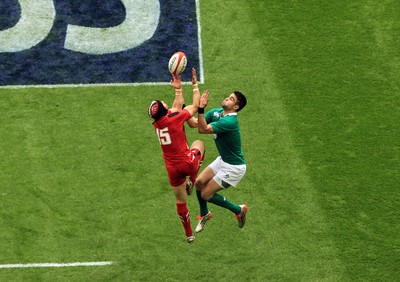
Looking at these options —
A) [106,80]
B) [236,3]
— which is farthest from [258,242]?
[236,3]

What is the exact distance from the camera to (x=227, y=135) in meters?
19.1

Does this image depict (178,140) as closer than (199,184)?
Yes

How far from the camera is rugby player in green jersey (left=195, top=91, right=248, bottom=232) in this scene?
746 inches

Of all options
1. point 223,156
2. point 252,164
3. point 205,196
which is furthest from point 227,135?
point 252,164

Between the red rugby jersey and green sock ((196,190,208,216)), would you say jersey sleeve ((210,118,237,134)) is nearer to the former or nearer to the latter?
the red rugby jersey

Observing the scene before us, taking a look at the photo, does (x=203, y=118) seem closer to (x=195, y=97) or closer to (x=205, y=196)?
(x=195, y=97)

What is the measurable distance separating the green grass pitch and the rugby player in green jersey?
1233 mm

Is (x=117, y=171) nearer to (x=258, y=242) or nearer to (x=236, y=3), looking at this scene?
(x=258, y=242)

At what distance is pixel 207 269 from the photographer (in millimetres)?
20219

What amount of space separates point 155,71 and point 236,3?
3.37 meters

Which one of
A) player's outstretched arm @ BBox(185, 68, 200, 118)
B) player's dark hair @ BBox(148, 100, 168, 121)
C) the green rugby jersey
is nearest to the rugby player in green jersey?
the green rugby jersey

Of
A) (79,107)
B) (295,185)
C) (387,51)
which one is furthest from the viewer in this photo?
(387,51)

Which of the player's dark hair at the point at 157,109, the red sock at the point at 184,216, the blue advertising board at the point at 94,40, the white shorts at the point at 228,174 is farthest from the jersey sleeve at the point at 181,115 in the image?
the blue advertising board at the point at 94,40

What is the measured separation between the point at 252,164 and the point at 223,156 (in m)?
3.20
